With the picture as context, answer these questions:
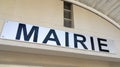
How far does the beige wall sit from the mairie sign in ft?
0.46

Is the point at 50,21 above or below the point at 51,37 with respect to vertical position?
above

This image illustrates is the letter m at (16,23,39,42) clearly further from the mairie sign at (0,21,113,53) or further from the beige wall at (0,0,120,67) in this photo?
the beige wall at (0,0,120,67)

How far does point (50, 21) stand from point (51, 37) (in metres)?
0.55

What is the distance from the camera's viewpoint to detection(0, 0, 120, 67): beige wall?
3699 millimetres

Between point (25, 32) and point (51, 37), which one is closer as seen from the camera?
point (25, 32)

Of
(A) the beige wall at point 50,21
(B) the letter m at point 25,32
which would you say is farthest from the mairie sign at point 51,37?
(A) the beige wall at point 50,21

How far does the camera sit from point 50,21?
13.0 feet

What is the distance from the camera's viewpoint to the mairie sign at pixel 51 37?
3.33 meters

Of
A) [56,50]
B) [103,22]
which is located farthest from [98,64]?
[56,50]

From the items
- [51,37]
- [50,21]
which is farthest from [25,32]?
[50,21]

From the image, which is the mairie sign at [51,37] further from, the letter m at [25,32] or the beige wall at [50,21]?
the beige wall at [50,21]

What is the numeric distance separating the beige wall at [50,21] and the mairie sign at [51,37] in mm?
141

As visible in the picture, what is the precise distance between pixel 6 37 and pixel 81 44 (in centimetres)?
185

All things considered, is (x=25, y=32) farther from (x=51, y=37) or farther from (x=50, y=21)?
(x=50, y=21)
